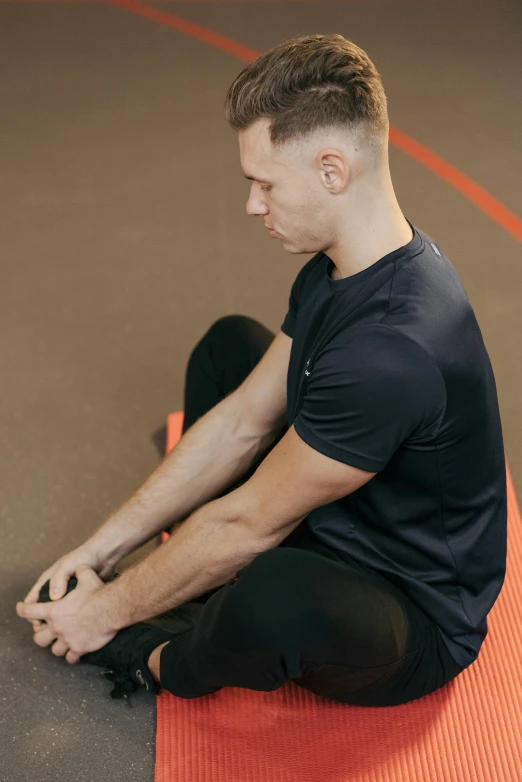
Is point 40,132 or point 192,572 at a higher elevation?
point 40,132

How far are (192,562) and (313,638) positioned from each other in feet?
1.07

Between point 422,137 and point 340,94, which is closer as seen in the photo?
point 340,94

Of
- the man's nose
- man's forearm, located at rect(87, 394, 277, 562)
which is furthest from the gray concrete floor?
the man's nose

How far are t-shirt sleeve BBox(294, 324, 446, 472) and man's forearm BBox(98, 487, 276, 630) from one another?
252mm

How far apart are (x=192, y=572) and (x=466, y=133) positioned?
3310 mm

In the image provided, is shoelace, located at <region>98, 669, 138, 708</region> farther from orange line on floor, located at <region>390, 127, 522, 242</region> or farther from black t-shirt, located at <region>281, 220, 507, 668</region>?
orange line on floor, located at <region>390, 127, 522, 242</region>

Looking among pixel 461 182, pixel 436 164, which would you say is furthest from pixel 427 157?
pixel 461 182

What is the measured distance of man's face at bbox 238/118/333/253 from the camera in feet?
5.49

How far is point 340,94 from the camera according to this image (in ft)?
5.39

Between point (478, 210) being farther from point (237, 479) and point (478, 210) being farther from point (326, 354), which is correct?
point (326, 354)

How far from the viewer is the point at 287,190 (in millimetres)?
1694

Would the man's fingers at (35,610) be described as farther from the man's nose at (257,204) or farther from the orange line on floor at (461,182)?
the orange line on floor at (461,182)

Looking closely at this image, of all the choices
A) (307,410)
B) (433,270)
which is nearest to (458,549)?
(307,410)

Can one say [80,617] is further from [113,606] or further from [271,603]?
[271,603]
